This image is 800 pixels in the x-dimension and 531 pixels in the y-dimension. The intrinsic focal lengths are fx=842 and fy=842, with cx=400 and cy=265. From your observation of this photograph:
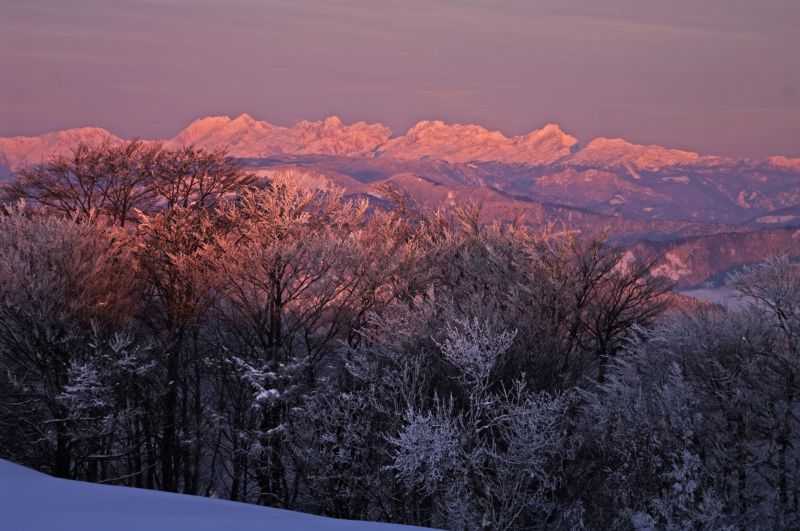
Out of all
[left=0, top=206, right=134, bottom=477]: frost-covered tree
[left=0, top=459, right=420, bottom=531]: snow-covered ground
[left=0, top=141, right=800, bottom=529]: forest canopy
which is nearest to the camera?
[left=0, top=459, right=420, bottom=531]: snow-covered ground

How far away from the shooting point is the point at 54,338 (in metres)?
26.4

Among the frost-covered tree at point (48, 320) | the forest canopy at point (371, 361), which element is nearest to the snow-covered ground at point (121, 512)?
the forest canopy at point (371, 361)

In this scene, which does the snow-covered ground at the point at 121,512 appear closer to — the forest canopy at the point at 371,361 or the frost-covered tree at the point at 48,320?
the forest canopy at the point at 371,361

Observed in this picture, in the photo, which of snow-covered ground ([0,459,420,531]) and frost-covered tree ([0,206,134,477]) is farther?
frost-covered tree ([0,206,134,477])

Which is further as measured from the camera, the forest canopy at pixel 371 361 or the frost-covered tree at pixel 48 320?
the frost-covered tree at pixel 48 320

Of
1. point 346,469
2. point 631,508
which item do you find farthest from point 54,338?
point 631,508

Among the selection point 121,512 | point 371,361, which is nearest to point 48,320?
point 371,361

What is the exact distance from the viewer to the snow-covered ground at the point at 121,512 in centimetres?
782

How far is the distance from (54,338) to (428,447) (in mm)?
13403

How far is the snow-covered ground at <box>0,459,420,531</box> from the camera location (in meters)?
7.82

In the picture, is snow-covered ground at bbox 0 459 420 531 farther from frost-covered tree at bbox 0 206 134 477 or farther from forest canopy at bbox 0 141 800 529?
frost-covered tree at bbox 0 206 134 477

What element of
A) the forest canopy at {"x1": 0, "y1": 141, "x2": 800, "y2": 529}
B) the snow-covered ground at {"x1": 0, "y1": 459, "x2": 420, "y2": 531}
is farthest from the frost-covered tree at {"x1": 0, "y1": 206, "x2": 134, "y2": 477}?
the snow-covered ground at {"x1": 0, "y1": 459, "x2": 420, "y2": 531}

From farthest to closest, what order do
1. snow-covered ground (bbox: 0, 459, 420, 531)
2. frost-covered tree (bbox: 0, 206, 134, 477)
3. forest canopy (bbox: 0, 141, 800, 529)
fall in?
frost-covered tree (bbox: 0, 206, 134, 477) → forest canopy (bbox: 0, 141, 800, 529) → snow-covered ground (bbox: 0, 459, 420, 531)

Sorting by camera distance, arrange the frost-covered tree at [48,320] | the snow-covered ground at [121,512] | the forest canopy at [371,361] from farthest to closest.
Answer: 1. the frost-covered tree at [48,320]
2. the forest canopy at [371,361]
3. the snow-covered ground at [121,512]
